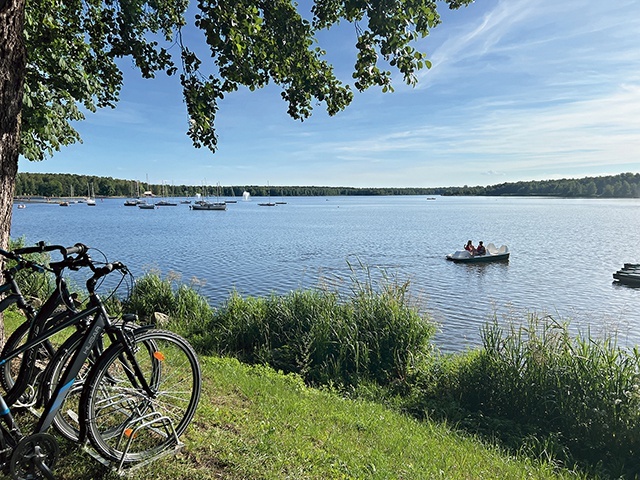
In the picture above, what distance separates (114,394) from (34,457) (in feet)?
1.85

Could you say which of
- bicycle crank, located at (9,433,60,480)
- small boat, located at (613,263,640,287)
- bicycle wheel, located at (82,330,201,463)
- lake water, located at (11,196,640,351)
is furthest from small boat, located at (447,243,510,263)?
bicycle crank, located at (9,433,60,480)

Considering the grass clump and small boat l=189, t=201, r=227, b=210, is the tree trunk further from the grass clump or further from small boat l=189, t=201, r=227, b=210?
small boat l=189, t=201, r=227, b=210

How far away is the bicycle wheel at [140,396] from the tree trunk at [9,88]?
1.58 metres

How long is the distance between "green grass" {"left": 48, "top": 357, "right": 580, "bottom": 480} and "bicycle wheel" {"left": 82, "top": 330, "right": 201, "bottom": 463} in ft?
0.56

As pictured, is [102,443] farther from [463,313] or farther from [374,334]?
[463,313]

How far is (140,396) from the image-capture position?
3117 mm

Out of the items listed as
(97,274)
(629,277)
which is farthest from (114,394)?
(629,277)

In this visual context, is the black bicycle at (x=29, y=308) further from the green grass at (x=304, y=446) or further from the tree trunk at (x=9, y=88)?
the tree trunk at (x=9, y=88)

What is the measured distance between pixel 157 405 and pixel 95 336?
30.4 inches

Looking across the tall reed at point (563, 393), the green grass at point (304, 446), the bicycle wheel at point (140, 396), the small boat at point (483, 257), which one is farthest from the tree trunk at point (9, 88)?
the small boat at point (483, 257)

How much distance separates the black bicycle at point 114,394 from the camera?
8.73ft

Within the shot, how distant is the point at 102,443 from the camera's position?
2812 mm

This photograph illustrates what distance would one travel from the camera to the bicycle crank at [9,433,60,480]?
101 inches

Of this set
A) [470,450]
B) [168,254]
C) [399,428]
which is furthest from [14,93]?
[168,254]
